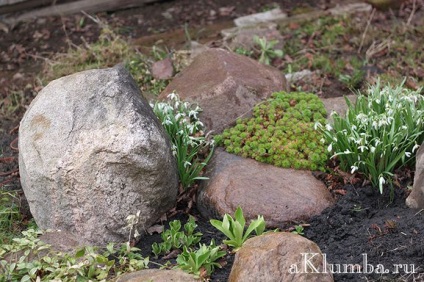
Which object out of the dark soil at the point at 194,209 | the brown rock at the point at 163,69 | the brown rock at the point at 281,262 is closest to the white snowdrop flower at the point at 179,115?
the dark soil at the point at 194,209

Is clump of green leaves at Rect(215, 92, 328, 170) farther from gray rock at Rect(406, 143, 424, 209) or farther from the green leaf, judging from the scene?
the green leaf

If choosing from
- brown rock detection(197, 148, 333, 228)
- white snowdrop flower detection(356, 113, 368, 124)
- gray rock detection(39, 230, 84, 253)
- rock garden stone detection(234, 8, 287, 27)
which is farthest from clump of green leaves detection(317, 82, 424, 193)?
rock garden stone detection(234, 8, 287, 27)

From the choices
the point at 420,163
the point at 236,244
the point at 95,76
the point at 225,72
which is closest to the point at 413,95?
the point at 420,163

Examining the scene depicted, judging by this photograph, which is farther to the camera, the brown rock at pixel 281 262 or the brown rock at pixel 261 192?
the brown rock at pixel 261 192

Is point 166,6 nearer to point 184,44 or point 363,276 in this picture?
point 184,44

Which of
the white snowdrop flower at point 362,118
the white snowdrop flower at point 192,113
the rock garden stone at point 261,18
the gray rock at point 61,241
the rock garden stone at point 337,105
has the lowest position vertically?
the rock garden stone at point 261,18

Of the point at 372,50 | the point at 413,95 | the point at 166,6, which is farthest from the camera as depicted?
the point at 166,6

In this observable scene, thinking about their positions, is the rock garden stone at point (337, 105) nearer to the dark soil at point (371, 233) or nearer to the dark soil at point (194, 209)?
the dark soil at point (194, 209)
